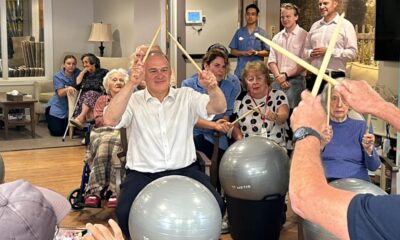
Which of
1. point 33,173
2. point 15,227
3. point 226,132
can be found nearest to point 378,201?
point 15,227

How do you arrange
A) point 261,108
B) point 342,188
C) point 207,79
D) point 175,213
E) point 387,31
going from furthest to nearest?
point 387,31 < point 261,108 < point 207,79 < point 342,188 < point 175,213

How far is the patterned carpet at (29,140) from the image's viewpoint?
7.28 m

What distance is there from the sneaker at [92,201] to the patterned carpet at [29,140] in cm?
Result: 292

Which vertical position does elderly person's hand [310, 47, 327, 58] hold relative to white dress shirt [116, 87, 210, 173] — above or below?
above

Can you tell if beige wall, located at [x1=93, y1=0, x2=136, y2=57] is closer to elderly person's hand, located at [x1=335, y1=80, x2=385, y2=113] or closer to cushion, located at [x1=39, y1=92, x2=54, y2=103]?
cushion, located at [x1=39, y1=92, x2=54, y2=103]

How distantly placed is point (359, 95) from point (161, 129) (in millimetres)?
1776

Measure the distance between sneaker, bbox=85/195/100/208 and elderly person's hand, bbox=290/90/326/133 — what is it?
3210 millimetres

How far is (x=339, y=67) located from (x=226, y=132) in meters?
1.21

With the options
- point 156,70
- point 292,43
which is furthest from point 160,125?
point 292,43

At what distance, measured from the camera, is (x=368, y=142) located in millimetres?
3369

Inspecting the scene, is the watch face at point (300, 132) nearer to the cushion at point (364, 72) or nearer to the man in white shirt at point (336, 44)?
the man in white shirt at point (336, 44)

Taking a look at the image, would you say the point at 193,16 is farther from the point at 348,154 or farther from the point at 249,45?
the point at 348,154

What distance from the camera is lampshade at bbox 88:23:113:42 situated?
30.0 ft

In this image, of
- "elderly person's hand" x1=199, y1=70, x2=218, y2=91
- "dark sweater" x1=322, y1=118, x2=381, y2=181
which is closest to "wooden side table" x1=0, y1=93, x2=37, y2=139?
"elderly person's hand" x1=199, y1=70, x2=218, y2=91
